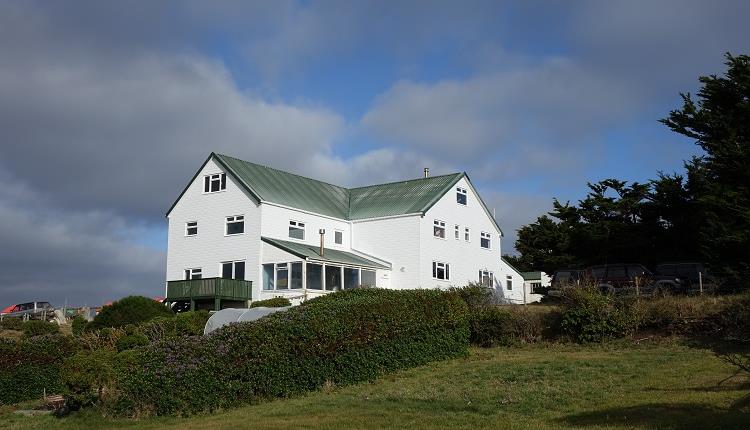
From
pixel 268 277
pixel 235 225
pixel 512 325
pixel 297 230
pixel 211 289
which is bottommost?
pixel 512 325

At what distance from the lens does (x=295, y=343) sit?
54.9 ft

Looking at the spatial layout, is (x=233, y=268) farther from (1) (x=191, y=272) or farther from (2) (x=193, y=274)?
(1) (x=191, y=272)

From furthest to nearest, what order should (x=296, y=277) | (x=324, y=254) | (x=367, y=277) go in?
(x=367, y=277) → (x=324, y=254) → (x=296, y=277)

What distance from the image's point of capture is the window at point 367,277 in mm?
39884

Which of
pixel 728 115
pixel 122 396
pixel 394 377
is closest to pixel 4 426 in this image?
pixel 122 396

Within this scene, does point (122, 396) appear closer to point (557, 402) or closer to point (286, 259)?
point (557, 402)

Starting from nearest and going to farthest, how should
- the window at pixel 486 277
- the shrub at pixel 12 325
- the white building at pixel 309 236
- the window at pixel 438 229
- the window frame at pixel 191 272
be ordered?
1. the shrub at pixel 12 325
2. the white building at pixel 309 236
3. the window frame at pixel 191 272
4. the window at pixel 438 229
5. the window at pixel 486 277

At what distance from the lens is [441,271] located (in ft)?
139

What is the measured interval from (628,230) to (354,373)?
2433 centimetres


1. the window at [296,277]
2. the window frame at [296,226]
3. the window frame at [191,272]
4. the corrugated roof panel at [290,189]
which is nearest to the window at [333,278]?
the window at [296,277]

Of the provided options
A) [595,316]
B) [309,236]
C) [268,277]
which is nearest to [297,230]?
[309,236]

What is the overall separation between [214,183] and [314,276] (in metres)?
8.29

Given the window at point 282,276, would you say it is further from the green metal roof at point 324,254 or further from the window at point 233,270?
the window at point 233,270

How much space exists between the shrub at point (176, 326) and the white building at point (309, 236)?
8.35 meters
